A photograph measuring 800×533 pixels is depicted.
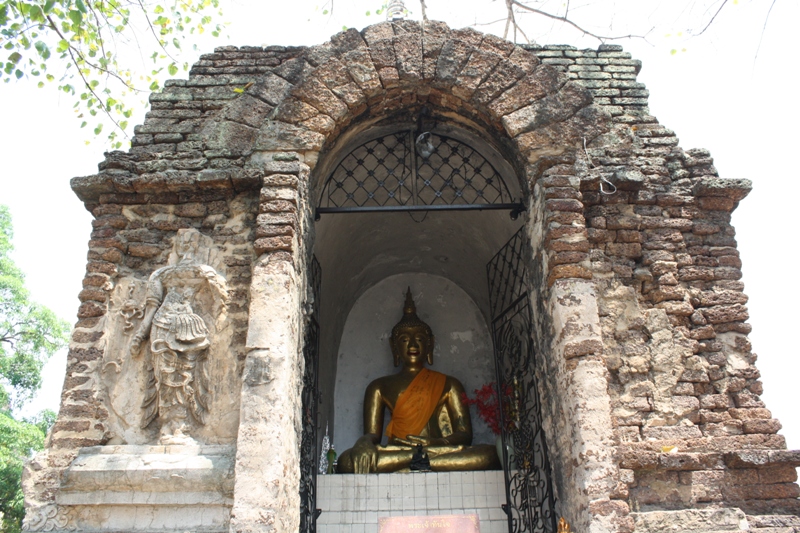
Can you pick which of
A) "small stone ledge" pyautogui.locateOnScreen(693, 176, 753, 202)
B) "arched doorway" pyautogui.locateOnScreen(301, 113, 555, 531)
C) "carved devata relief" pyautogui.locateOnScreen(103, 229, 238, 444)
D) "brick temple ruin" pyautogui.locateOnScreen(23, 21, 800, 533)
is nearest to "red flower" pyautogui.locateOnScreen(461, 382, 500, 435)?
"arched doorway" pyautogui.locateOnScreen(301, 113, 555, 531)

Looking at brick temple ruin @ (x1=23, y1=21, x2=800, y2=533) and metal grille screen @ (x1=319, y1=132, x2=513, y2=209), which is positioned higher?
metal grille screen @ (x1=319, y1=132, x2=513, y2=209)

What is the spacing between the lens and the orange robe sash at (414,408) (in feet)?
24.4

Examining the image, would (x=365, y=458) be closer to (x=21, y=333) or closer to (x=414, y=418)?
(x=414, y=418)

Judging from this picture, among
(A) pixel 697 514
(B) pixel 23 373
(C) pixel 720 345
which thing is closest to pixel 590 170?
(C) pixel 720 345

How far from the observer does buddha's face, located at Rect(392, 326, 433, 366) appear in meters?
7.88

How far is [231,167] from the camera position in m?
4.80

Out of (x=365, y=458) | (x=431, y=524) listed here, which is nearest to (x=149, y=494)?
(x=431, y=524)

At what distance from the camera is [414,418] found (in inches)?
293

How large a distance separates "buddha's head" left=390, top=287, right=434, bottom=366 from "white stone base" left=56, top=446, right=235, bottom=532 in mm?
4065

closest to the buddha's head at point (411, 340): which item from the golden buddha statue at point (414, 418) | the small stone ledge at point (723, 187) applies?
the golden buddha statue at point (414, 418)

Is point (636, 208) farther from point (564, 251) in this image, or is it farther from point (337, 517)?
point (337, 517)

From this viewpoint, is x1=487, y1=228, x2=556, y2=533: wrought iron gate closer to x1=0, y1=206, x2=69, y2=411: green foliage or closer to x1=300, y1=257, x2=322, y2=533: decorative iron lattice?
x1=300, y1=257, x2=322, y2=533: decorative iron lattice

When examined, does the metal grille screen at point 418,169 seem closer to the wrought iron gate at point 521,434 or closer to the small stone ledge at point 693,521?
the wrought iron gate at point 521,434

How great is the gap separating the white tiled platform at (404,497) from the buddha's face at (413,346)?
2264 mm
